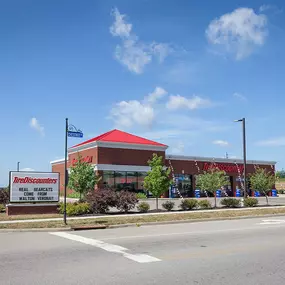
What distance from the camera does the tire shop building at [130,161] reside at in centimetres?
3978

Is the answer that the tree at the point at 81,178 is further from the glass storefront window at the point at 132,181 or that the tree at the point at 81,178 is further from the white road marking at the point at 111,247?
the glass storefront window at the point at 132,181

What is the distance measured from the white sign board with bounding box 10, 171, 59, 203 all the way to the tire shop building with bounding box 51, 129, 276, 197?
14.7 metres

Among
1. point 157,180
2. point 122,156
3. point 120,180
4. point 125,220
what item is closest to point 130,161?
point 122,156

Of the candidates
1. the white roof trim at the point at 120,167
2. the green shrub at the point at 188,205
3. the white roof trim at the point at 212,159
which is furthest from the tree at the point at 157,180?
the white roof trim at the point at 212,159

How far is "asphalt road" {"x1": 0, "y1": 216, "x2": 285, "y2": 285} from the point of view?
7.12 meters

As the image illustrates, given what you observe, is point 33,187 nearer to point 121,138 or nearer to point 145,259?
point 145,259

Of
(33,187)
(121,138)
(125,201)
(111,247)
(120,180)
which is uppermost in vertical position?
(121,138)

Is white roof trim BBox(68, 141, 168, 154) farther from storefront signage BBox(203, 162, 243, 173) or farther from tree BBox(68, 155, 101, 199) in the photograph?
→ tree BBox(68, 155, 101, 199)

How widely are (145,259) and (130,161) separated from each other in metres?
32.5

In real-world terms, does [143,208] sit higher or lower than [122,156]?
lower

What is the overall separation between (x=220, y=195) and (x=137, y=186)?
39.0 ft

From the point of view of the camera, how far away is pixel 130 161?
136ft

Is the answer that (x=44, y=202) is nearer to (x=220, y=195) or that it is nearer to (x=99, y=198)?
(x=99, y=198)

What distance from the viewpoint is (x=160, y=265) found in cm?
823
